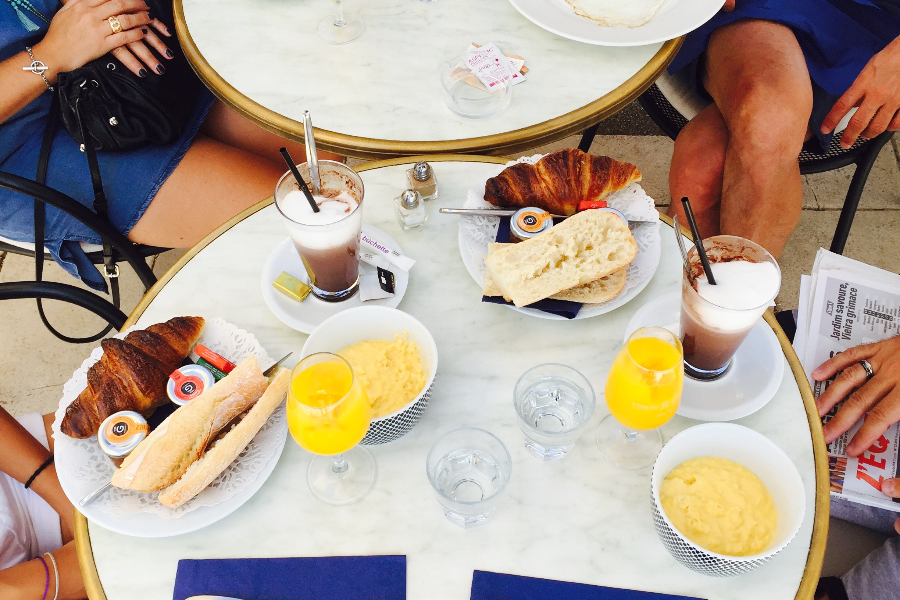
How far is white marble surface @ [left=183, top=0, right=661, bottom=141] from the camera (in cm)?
133

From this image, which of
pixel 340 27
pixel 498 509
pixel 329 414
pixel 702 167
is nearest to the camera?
pixel 329 414

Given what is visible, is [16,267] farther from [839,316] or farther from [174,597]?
[839,316]

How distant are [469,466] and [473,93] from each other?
775 mm

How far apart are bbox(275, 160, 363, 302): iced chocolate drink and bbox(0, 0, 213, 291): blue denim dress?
662 millimetres

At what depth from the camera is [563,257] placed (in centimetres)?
107

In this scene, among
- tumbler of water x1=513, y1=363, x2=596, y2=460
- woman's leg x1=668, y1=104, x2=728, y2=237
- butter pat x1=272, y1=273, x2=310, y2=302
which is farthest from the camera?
woman's leg x1=668, y1=104, x2=728, y2=237

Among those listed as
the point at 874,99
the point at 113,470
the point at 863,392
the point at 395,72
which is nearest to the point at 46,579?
the point at 113,470

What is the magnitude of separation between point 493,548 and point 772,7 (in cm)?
150

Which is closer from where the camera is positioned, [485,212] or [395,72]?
[485,212]

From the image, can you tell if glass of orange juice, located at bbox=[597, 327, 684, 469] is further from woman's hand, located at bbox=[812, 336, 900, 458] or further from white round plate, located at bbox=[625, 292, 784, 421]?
woman's hand, located at bbox=[812, 336, 900, 458]

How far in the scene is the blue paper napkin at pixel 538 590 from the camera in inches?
32.4

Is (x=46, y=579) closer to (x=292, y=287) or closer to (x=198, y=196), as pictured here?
(x=292, y=287)

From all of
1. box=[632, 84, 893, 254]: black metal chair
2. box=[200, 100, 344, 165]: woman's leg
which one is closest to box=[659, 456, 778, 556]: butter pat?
box=[632, 84, 893, 254]: black metal chair

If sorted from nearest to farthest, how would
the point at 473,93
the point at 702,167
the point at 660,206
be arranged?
the point at 473,93, the point at 702,167, the point at 660,206
